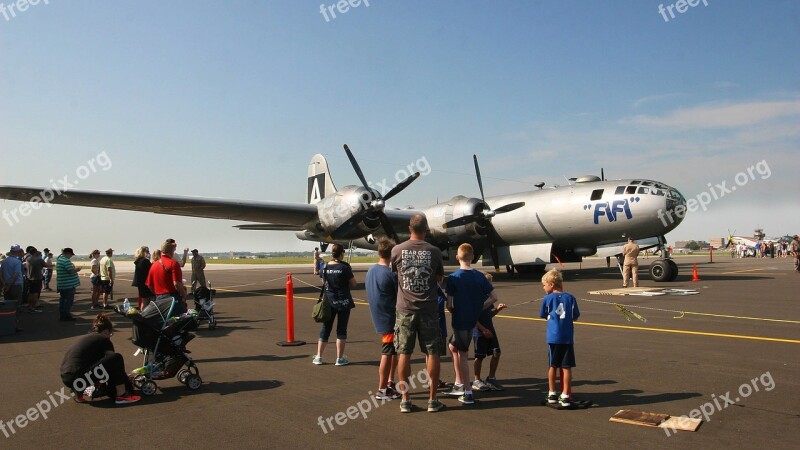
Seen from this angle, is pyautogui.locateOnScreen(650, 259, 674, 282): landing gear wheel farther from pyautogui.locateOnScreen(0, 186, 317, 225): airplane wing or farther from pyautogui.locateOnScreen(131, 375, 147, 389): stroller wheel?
pyautogui.locateOnScreen(131, 375, 147, 389): stroller wheel

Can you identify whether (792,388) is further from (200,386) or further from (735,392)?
(200,386)

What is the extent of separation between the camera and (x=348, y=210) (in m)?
22.4

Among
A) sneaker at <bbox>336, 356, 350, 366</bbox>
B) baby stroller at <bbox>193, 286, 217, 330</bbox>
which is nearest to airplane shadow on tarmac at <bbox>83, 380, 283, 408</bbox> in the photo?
sneaker at <bbox>336, 356, 350, 366</bbox>

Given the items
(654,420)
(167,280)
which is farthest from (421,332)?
(167,280)

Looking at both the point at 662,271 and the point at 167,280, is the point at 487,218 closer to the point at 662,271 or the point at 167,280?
the point at 662,271

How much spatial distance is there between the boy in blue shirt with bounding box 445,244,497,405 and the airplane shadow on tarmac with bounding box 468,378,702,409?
333 millimetres

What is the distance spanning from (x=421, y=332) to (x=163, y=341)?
3356 mm

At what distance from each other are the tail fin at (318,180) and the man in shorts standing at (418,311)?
26.2 m

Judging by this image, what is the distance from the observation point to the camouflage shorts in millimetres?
5652

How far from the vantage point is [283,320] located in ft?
42.8

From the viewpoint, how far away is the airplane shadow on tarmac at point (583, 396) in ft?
18.6

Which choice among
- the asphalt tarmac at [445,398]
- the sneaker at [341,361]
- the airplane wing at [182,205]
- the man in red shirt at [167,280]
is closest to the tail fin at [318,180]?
the airplane wing at [182,205]

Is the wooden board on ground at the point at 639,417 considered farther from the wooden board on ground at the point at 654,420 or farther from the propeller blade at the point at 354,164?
the propeller blade at the point at 354,164

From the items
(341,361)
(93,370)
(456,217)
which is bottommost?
(341,361)
